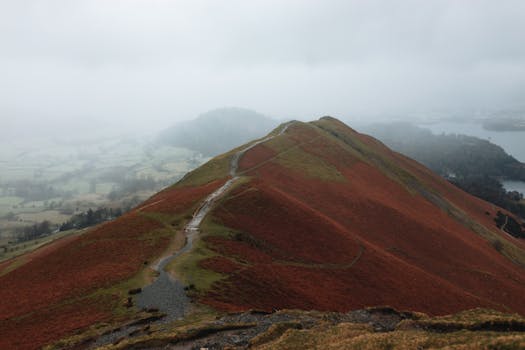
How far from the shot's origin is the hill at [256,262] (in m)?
33.7

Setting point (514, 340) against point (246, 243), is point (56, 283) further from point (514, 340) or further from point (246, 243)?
point (514, 340)

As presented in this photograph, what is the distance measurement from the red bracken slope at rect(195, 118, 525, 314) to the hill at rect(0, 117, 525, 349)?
0.29 metres

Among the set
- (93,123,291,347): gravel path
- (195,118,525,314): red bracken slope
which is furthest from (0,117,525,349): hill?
(195,118,525,314): red bracken slope

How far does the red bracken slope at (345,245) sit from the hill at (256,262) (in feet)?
0.95

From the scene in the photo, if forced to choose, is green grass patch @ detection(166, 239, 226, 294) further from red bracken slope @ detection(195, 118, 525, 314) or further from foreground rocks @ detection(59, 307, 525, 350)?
foreground rocks @ detection(59, 307, 525, 350)

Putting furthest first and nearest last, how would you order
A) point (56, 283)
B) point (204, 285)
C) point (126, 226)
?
point (126, 226)
point (56, 283)
point (204, 285)

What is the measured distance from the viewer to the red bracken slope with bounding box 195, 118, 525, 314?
140 ft

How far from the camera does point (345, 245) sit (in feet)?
193

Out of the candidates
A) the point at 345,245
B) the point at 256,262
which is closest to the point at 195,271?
the point at 256,262

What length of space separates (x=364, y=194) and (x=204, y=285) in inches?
2508

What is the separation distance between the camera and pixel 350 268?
172ft

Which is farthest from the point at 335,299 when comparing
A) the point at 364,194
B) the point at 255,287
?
the point at 364,194

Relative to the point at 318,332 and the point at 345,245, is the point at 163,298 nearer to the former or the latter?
the point at 318,332

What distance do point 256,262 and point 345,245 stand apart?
20.5 metres
